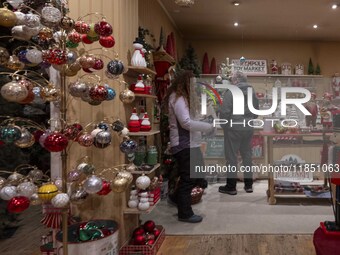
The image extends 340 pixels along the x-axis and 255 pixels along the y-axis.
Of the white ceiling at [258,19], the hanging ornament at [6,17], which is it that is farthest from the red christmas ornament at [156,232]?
the white ceiling at [258,19]

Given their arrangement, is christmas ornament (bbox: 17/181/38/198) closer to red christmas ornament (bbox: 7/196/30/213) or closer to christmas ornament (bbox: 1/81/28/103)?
red christmas ornament (bbox: 7/196/30/213)

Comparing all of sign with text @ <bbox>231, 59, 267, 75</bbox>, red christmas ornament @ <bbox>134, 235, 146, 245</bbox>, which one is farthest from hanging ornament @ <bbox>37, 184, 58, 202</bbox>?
sign with text @ <bbox>231, 59, 267, 75</bbox>

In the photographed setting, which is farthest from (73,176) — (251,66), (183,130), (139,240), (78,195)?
(251,66)

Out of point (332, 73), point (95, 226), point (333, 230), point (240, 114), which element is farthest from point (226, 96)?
point (332, 73)

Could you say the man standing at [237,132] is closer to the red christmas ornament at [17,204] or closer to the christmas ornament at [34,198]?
the christmas ornament at [34,198]

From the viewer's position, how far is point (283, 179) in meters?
4.05

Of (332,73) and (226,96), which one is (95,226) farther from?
(332,73)

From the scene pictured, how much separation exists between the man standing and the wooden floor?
4.74 feet

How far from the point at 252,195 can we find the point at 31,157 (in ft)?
8.74

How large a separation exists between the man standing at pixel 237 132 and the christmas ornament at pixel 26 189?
9.91ft

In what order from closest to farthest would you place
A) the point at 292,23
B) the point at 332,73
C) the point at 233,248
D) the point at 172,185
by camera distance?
the point at 233,248
the point at 172,185
the point at 292,23
the point at 332,73

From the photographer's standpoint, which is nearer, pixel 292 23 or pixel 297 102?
pixel 297 102

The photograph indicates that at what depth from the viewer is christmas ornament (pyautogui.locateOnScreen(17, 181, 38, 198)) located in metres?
1.53

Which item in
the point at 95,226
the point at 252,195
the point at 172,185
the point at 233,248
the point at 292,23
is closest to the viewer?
the point at 95,226
